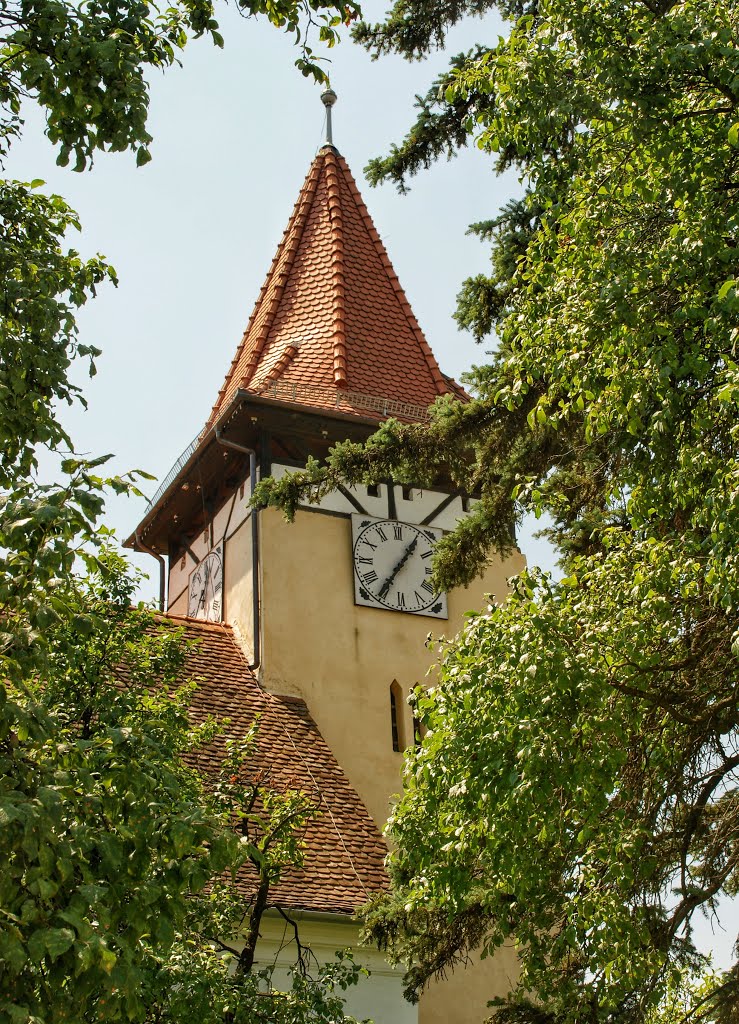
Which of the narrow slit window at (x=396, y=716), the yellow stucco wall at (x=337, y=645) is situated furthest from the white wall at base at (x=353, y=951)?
the narrow slit window at (x=396, y=716)

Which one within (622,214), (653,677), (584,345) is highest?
(622,214)

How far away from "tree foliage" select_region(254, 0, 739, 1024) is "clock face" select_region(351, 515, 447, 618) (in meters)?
9.10

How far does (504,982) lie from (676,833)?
8.41 meters

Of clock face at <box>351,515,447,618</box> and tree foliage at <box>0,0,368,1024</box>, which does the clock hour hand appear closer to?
clock face at <box>351,515,447,618</box>

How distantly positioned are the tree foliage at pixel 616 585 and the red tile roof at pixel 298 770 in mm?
5320

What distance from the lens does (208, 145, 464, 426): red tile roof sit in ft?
64.4

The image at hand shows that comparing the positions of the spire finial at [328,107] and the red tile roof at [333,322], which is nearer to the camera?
the red tile roof at [333,322]

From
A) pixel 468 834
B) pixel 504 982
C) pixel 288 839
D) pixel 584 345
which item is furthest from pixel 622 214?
pixel 504 982

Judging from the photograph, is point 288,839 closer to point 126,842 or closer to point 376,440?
point 376,440

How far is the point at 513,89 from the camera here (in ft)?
26.0

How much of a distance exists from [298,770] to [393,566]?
3403 mm

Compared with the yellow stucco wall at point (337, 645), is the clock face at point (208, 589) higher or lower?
higher

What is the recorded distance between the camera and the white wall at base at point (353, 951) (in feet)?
45.5

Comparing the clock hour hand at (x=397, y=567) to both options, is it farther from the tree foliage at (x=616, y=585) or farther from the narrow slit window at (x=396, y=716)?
the tree foliage at (x=616, y=585)
